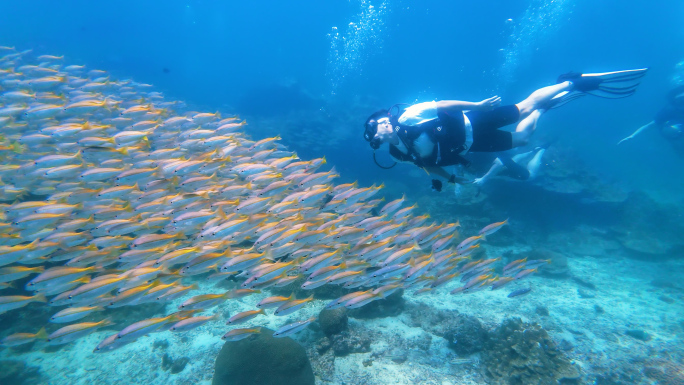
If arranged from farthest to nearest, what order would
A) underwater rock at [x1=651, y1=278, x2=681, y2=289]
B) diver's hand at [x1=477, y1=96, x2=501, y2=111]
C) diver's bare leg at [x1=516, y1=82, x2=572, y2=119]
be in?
underwater rock at [x1=651, y1=278, x2=681, y2=289] < diver's bare leg at [x1=516, y1=82, x2=572, y2=119] < diver's hand at [x1=477, y1=96, x2=501, y2=111]

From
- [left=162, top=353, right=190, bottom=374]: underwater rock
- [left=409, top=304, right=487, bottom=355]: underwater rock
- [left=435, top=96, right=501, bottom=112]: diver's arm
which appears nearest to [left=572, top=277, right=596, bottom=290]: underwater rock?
[left=409, top=304, right=487, bottom=355]: underwater rock

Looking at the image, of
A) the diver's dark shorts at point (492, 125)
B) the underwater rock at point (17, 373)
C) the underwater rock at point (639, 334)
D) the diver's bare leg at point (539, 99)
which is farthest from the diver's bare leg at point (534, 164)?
the underwater rock at point (17, 373)

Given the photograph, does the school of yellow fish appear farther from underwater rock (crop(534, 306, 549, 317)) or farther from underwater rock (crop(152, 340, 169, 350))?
underwater rock (crop(534, 306, 549, 317))

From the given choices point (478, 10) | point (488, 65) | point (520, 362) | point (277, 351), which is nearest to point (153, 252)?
point (277, 351)

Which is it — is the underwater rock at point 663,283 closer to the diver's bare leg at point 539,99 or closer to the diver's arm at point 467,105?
the diver's bare leg at point 539,99

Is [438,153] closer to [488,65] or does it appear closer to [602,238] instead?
[602,238]

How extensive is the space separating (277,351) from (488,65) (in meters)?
95.0

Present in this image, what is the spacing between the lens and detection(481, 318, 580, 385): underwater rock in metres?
4.83

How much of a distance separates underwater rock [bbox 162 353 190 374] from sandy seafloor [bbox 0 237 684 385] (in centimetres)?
9

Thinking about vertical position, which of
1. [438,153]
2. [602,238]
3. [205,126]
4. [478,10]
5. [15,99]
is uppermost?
[478,10]

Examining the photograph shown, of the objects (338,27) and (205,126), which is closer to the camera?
(205,126)

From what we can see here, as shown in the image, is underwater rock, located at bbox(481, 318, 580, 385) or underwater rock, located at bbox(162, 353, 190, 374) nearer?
underwater rock, located at bbox(481, 318, 580, 385)

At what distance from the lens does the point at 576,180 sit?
555 inches

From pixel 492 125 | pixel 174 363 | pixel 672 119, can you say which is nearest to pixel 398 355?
pixel 174 363
